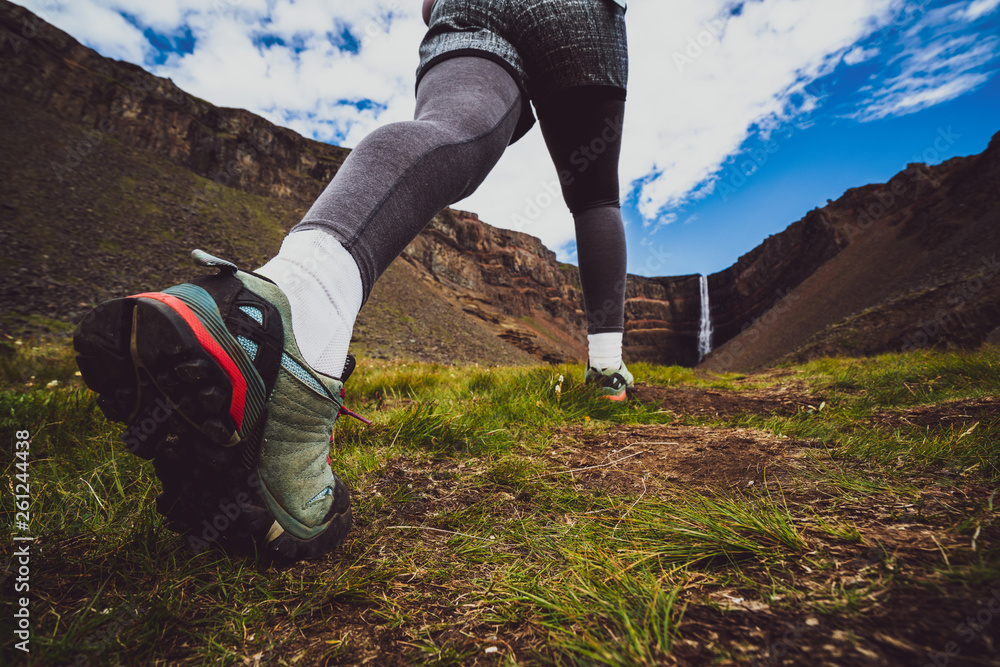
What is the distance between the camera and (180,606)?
60cm

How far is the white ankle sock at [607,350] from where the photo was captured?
1.88 metres

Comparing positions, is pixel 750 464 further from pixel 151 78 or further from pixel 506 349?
pixel 151 78

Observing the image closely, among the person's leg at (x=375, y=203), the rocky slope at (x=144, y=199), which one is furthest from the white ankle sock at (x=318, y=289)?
the rocky slope at (x=144, y=199)

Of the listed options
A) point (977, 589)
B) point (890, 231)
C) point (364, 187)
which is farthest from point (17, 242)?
point (890, 231)

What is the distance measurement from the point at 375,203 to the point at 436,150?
210mm

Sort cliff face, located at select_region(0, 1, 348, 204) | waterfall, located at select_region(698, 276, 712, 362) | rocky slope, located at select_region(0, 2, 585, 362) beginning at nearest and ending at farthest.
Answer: rocky slope, located at select_region(0, 2, 585, 362) < cliff face, located at select_region(0, 1, 348, 204) < waterfall, located at select_region(698, 276, 712, 362)

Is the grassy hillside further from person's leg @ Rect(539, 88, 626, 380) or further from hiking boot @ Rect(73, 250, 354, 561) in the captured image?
person's leg @ Rect(539, 88, 626, 380)

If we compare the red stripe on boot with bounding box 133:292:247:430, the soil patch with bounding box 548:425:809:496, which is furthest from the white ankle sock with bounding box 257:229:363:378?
the soil patch with bounding box 548:425:809:496

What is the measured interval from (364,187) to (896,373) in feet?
10.1

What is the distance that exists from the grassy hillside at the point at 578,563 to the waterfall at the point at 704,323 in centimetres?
6150

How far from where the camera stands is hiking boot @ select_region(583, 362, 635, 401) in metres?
1.87

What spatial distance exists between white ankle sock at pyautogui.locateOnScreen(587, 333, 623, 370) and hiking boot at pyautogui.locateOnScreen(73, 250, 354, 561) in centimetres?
135
